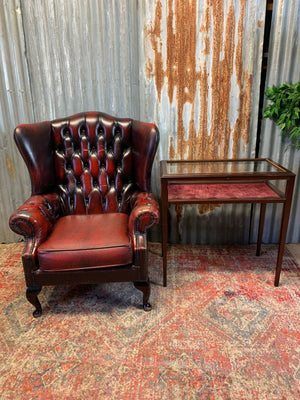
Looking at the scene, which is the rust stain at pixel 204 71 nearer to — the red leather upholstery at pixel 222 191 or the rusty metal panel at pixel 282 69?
the rusty metal panel at pixel 282 69

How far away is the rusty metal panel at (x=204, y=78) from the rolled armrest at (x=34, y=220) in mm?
1101

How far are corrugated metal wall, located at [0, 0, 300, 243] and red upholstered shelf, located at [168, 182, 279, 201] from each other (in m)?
0.46

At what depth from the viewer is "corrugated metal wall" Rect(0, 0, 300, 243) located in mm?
2467

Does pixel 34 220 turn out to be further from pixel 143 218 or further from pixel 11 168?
pixel 11 168

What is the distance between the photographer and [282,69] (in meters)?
2.54

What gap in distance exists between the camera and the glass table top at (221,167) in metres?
2.19

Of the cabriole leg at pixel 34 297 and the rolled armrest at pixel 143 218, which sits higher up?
the rolled armrest at pixel 143 218

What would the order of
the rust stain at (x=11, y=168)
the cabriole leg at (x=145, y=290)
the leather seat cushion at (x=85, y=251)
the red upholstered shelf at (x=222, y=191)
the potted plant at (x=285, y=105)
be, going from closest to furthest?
the leather seat cushion at (x=85, y=251), the cabriole leg at (x=145, y=290), the red upholstered shelf at (x=222, y=191), the potted plant at (x=285, y=105), the rust stain at (x=11, y=168)

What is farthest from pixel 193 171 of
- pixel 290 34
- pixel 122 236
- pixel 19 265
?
pixel 19 265

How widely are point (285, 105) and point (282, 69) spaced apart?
14.6 inches

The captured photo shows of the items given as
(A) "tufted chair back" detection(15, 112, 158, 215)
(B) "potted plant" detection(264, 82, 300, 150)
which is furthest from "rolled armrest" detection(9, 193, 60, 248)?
(B) "potted plant" detection(264, 82, 300, 150)

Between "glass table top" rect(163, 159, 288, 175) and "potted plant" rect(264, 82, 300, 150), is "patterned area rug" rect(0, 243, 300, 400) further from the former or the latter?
"potted plant" rect(264, 82, 300, 150)

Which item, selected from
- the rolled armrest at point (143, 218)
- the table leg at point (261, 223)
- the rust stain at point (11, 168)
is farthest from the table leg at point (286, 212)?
the rust stain at point (11, 168)

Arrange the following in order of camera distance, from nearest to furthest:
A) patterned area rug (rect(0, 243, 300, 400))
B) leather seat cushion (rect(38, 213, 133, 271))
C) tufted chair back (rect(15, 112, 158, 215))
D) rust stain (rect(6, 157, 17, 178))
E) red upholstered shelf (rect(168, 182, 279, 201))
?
patterned area rug (rect(0, 243, 300, 400)) < leather seat cushion (rect(38, 213, 133, 271)) < red upholstered shelf (rect(168, 182, 279, 201)) < tufted chair back (rect(15, 112, 158, 215)) < rust stain (rect(6, 157, 17, 178))
